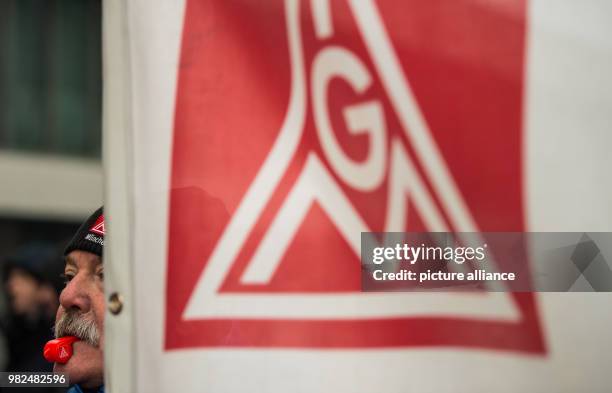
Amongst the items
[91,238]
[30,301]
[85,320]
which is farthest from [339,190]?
[30,301]

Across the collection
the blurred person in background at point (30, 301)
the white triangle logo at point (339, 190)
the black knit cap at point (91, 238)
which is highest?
the blurred person in background at point (30, 301)

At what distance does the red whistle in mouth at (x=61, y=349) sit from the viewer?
10.2 feet

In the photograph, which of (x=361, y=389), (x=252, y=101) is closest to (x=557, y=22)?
(x=252, y=101)

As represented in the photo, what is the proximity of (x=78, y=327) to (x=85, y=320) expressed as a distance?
0.03 m

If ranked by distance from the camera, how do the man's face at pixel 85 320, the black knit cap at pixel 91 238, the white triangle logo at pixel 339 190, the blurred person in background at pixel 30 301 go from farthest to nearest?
the blurred person in background at pixel 30 301, the black knit cap at pixel 91 238, the man's face at pixel 85 320, the white triangle logo at pixel 339 190

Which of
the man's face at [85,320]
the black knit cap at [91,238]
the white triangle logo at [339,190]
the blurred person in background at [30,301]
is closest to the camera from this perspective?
the white triangle logo at [339,190]

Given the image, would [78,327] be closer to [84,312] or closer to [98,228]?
[84,312]

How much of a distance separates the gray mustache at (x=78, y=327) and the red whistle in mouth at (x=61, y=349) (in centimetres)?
2

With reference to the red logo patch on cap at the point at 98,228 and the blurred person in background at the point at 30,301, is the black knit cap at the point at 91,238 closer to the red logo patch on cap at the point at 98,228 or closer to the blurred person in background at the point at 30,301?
the red logo patch on cap at the point at 98,228

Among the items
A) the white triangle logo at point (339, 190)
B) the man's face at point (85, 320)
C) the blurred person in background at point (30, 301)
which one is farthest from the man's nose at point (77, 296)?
the blurred person in background at point (30, 301)

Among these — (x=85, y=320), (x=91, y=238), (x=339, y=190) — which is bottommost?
(x=339, y=190)

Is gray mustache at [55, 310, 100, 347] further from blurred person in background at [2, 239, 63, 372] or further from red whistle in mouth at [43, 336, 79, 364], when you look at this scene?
blurred person in background at [2, 239, 63, 372]

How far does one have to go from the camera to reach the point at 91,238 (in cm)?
333

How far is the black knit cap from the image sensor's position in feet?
10.8
